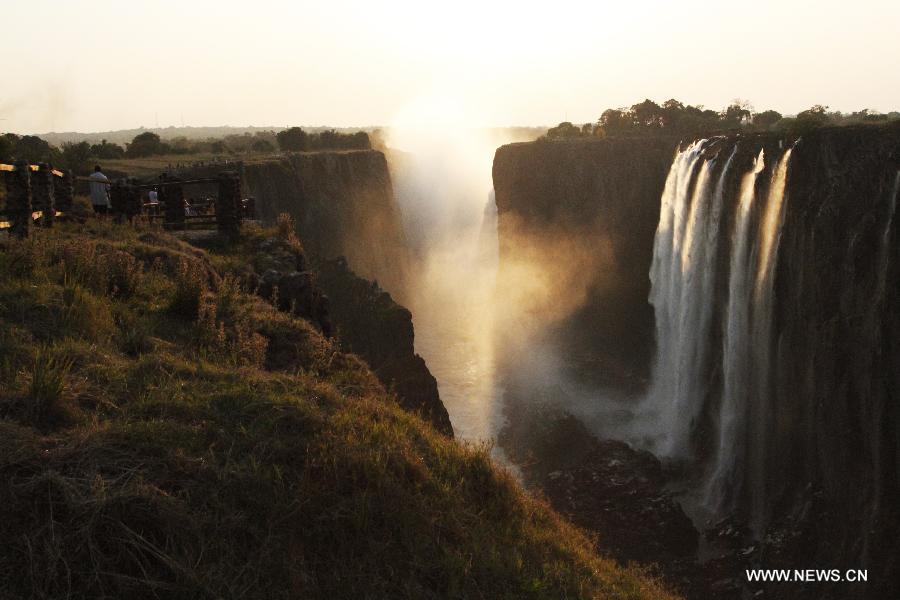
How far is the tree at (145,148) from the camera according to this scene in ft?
164

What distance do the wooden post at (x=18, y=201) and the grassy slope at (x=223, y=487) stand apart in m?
3.14

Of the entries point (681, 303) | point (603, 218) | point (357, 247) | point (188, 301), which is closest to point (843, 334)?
point (681, 303)

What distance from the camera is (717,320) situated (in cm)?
2875

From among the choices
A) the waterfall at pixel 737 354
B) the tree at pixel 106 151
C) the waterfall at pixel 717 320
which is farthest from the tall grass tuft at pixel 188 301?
the tree at pixel 106 151

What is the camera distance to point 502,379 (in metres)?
40.2

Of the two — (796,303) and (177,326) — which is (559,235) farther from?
(177,326)

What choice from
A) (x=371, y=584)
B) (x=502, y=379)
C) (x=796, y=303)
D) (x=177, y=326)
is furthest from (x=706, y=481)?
(x=371, y=584)

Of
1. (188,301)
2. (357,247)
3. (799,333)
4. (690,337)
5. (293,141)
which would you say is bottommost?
(690,337)

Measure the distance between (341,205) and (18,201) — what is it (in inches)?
1447

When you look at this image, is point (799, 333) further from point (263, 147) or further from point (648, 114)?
point (263, 147)

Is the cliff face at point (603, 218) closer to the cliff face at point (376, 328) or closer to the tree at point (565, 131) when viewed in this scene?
the cliff face at point (376, 328)

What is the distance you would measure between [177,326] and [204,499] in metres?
4.76

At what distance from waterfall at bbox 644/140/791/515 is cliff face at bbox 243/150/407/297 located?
1645 cm

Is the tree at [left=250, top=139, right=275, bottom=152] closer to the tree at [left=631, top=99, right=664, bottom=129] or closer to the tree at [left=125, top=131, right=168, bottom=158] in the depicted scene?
the tree at [left=125, top=131, right=168, bottom=158]
